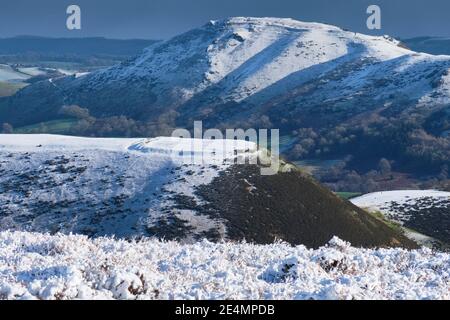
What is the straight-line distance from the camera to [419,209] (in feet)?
290

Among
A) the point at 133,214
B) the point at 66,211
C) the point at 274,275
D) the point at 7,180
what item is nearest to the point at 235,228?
the point at 133,214

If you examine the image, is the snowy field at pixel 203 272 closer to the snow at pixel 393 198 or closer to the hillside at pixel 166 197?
the hillside at pixel 166 197

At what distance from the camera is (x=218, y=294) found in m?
13.9

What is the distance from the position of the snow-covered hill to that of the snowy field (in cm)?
5809

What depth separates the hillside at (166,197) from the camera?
175 ft

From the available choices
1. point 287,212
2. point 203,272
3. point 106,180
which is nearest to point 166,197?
point 106,180

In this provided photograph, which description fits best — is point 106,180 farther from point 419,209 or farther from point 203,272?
point 419,209

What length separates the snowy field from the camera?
13.8m

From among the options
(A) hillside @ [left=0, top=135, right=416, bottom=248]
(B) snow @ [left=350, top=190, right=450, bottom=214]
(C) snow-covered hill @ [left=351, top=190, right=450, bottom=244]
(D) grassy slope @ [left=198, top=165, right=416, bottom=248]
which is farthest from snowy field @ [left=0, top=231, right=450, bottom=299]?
(B) snow @ [left=350, top=190, right=450, bottom=214]

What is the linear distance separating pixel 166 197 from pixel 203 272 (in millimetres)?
40923

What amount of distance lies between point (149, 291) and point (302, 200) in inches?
1842

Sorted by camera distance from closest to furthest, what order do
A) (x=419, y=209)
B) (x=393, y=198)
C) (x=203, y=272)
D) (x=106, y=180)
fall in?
(x=203, y=272) → (x=106, y=180) → (x=419, y=209) → (x=393, y=198)

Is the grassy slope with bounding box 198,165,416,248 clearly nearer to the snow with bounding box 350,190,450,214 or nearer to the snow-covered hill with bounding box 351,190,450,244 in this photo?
the snow-covered hill with bounding box 351,190,450,244

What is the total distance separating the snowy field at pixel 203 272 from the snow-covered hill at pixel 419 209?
58.1 m
